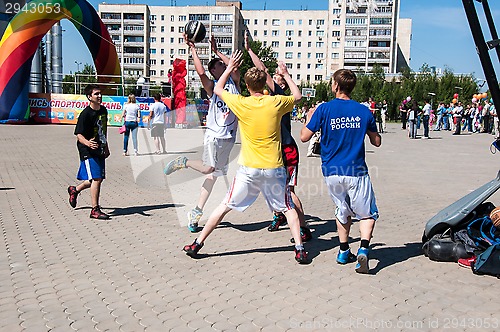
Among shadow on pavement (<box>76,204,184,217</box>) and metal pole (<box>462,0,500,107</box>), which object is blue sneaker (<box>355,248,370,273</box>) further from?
shadow on pavement (<box>76,204,184,217</box>)

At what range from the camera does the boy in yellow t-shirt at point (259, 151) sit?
5035 mm

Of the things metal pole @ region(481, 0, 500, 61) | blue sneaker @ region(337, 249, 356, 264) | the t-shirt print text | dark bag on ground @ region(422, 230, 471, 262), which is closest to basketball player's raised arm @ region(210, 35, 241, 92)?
the t-shirt print text

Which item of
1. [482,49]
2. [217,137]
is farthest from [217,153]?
[482,49]

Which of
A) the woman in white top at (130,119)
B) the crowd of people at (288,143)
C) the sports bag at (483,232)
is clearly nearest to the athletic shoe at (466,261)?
the sports bag at (483,232)

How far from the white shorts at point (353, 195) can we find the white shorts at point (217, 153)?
1865mm

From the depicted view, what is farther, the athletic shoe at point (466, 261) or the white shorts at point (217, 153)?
the white shorts at point (217, 153)

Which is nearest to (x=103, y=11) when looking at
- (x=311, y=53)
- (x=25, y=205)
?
(x=311, y=53)

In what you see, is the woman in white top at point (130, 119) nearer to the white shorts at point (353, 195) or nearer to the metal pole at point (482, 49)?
the white shorts at point (353, 195)

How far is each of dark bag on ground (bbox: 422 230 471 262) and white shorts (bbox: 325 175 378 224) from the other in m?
0.88

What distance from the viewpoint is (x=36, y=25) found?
24875mm

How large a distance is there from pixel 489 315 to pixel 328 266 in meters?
1.57

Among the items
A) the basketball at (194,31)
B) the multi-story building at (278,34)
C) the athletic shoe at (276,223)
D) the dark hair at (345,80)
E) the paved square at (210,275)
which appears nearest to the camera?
the paved square at (210,275)

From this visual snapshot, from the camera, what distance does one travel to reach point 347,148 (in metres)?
4.90

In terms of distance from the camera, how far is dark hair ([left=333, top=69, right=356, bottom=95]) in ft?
16.3
